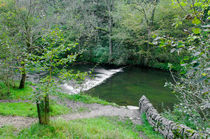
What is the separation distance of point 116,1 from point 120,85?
59.1ft

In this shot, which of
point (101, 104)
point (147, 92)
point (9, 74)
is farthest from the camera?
point (147, 92)

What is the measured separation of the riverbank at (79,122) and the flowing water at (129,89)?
167 cm

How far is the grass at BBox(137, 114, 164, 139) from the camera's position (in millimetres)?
7928

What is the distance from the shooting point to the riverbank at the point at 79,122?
574 centimetres

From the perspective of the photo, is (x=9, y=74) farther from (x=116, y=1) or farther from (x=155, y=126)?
(x=116, y=1)

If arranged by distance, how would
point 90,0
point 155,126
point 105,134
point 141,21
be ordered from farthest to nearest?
point 90,0
point 141,21
point 155,126
point 105,134

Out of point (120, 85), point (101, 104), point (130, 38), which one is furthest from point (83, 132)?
point (130, 38)

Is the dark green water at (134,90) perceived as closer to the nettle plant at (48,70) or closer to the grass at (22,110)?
the grass at (22,110)

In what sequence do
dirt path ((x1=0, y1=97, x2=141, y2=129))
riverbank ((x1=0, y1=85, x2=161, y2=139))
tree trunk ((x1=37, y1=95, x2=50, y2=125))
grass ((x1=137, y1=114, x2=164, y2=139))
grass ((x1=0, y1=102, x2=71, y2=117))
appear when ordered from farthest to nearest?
1. dirt path ((x1=0, y1=97, x2=141, y2=129))
2. grass ((x1=0, y1=102, x2=71, y2=117))
3. grass ((x1=137, y1=114, x2=164, y2=139))
4. tree trunk ((x1=37, y1=95, x2=50, y2=125))
5. riverbank ((x1=0, y1=85, x2=161, y2=139))

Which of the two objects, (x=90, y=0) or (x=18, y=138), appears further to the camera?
(x=90, y=0)

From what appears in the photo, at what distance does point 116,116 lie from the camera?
34.0 feet

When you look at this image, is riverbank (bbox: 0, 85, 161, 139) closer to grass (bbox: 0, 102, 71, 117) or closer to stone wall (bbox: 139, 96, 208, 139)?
grass (bbox: 0, 102, 71, 117)

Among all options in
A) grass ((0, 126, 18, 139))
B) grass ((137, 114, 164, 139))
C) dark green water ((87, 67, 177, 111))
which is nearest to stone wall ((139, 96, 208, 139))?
grass ((137, 114, 164, 139))

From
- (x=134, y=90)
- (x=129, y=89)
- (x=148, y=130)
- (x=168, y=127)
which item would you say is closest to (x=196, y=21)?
(x=168, y=127)
